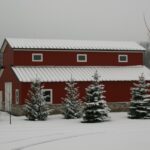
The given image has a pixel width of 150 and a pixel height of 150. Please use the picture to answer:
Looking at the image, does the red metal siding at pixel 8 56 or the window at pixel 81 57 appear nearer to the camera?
the red metal siding at pixel 8 56

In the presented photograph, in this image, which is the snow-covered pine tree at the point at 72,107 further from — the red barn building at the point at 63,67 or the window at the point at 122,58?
the window at the point at 122,58

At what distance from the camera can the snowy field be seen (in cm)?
2042

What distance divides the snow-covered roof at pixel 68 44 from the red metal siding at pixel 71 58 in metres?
0.58

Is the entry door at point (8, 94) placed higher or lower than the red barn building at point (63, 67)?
lower

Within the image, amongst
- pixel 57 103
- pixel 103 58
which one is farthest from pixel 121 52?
pixel 57 103

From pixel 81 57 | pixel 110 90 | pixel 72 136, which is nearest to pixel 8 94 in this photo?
pixel 81 57

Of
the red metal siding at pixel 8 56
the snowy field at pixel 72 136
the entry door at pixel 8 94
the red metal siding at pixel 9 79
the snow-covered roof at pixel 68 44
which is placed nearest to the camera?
the snowy field at pixel 72 136

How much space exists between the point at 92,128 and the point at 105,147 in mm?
8834

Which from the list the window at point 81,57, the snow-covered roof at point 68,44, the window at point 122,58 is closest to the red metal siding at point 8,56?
the snow-covered roof at point 68,44

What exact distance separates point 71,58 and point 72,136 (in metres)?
21.7

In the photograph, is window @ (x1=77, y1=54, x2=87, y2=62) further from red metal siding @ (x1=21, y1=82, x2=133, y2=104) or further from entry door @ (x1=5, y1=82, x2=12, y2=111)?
entry door @ (x1=5, y1=82, x2=12, y2=111)

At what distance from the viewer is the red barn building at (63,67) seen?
134 ft

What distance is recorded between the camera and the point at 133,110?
3572cm

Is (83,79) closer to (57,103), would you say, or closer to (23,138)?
(57,103)
